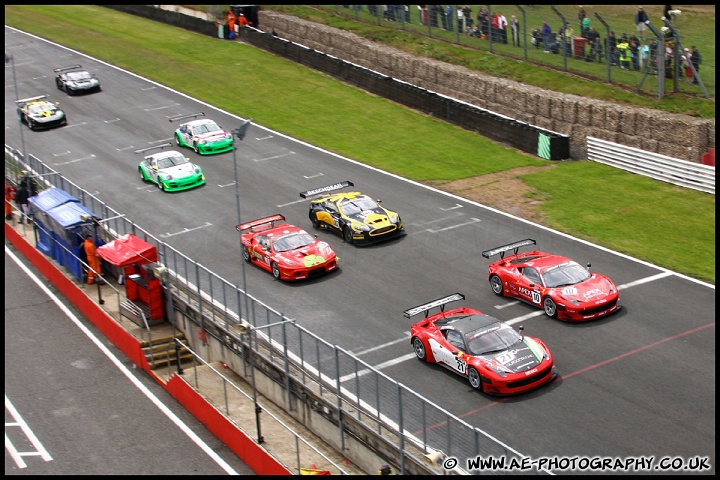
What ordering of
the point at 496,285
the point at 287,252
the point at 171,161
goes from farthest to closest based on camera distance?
the point at 171,161 → the point at 287,252 → the point at 496,285

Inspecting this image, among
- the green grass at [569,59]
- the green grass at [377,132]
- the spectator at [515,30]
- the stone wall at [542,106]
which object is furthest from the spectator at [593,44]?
the green grass at [377,132]

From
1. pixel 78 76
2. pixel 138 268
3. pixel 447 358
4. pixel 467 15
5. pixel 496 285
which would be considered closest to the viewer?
pixel 447 358

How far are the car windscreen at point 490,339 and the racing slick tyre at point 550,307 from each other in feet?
9.77

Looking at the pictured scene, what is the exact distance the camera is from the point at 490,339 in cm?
2166

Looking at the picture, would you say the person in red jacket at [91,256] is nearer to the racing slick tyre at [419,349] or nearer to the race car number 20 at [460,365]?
the racing slick tyre at [419,349]

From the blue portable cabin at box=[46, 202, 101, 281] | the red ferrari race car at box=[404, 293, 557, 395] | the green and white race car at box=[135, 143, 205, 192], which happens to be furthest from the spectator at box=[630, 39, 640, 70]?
the blue portable cabin at box=[46, 202, 101, 281]

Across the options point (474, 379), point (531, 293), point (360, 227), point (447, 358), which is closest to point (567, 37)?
point (360, 227)

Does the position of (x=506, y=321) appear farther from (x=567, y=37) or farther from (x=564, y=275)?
(x=567, y=37)

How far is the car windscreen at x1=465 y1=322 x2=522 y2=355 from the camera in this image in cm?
2144

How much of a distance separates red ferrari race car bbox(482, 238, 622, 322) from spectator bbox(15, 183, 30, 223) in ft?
66.7

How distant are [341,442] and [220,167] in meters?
22.9

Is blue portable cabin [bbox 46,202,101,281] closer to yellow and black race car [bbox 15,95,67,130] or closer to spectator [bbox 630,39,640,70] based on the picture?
yellow and black race car [bbox 15,95,67,130]

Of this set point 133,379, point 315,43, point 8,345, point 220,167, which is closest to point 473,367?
point 133,379

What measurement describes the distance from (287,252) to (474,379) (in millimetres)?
9396
